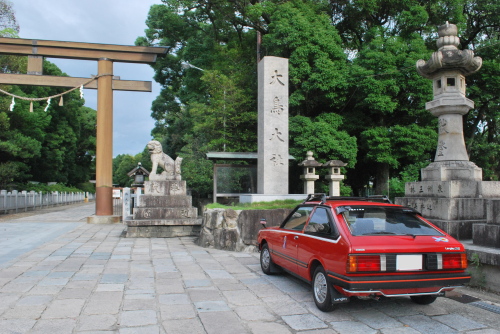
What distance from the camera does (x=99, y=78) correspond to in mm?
16328

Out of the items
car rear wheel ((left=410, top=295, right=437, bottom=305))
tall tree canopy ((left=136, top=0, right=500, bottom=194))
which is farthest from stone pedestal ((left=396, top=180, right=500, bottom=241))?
tall tree canopy ((left=136, top=0, right=500, bottom=194))

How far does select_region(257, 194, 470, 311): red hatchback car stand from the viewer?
13.1 feet

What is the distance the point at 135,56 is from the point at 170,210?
8062mm

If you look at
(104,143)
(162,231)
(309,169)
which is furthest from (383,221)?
(104,143)

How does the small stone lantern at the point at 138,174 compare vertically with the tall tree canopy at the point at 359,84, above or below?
below

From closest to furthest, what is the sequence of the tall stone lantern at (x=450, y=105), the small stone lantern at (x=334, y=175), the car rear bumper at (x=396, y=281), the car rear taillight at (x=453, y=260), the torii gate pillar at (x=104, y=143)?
the car rear bumper at (x=396, y=281)
the car rear taillight at (x=453, y=260)
the tall stone lantern at (x=450, y=105)
the small stone lantern at (x=334, y=175)
the torii gate pillar at (x=104, y=143)

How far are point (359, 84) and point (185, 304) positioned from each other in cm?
1434

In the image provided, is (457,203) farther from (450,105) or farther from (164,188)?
(164,188)

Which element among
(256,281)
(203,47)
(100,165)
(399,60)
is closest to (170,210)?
(100,165)

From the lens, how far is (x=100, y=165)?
15.9 metres

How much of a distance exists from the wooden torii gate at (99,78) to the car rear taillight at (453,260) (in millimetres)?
14103

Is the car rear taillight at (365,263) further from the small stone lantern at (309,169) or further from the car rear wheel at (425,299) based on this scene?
the small stone lantern at (309,169)

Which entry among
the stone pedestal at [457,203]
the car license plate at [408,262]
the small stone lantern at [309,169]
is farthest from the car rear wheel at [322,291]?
the small stone lantern at [309,169]

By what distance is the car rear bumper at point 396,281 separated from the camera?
394cm
